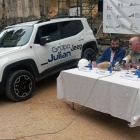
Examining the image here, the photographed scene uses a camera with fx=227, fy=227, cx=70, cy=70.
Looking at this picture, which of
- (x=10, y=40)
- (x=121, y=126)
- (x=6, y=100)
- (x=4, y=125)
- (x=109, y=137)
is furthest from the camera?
(x=10, y=40)

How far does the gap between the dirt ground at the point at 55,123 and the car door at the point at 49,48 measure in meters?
1.02

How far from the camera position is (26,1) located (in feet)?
50.6

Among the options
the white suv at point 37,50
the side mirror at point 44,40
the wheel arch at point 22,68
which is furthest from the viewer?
the side mirror at point 44,40

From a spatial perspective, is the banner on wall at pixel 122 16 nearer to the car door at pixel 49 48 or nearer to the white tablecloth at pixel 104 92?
the car door at pixel 49 48

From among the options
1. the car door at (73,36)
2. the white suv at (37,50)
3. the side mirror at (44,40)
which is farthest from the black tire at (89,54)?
the side mirror at (44,40)

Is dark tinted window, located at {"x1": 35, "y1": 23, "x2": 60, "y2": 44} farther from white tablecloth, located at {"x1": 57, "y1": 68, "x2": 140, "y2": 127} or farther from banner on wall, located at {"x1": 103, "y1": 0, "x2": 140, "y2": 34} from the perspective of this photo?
banner on wall, located at {"x1": 103, "y1": 0, "x2": 140, "y2": 34}

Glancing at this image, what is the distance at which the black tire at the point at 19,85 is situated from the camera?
4.98 metres

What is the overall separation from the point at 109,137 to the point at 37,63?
8.97 feet

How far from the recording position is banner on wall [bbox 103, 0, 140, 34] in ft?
21.6

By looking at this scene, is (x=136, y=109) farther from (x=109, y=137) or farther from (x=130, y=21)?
(x=130, y=21)

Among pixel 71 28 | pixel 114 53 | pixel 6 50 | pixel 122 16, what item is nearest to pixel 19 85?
pixel 6 50

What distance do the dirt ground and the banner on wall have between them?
128 inches

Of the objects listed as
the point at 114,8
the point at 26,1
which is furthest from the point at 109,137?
the point at 26,1

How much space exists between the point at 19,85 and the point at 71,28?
2508 millimetres
